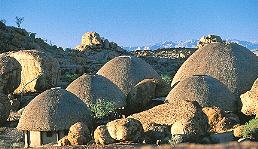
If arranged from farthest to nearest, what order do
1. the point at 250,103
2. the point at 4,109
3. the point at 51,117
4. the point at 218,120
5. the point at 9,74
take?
1. the point at 9,74
2. the point at 4,109
3. the point at 250,103
4. the point at 51,117
5. the point at 218,120

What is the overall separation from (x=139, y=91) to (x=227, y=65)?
4.23 metres

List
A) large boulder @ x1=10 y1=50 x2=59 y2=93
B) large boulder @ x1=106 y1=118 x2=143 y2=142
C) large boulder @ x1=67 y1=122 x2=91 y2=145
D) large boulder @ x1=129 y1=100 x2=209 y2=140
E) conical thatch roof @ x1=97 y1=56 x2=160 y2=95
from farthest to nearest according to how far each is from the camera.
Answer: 1. large boulder @ x1=10 y1=50 x2=59 y2=93
2. conical thatch roof @ x1=97 y1=56 x2=160 y2=95
3. large boulder @ x1=67 y1=122 x2=91 y2=145
4. large boulder @ x1=129 y1=100 x2=209 y2=140
5. large boulder @ x1=106 y1=118 x2=143 y2=142

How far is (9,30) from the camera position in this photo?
175ft

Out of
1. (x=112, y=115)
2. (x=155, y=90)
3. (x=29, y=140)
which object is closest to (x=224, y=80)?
(x=155, y=90)

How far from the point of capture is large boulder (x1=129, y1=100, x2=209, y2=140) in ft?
49.3

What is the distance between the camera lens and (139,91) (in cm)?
2184

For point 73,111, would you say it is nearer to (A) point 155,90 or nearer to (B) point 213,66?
(A) point 155,90

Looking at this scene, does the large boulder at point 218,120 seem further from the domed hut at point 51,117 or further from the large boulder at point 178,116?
the domed hut at point 51,117

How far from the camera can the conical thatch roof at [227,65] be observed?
22.0m

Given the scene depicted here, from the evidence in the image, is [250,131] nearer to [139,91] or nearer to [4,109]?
[139,91]

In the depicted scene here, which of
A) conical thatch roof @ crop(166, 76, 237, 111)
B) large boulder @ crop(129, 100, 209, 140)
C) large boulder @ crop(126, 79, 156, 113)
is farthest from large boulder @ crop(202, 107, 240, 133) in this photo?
large boulder @ crop(126, 79, 156, 113)

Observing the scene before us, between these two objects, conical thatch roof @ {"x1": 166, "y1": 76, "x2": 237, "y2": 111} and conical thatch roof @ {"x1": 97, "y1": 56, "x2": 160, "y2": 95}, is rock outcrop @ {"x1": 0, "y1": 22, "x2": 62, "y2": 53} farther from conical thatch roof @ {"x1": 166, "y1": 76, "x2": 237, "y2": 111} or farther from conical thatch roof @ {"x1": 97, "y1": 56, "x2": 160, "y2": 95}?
conical thatch roof @ {"x1": 166, "y1": 76, "x2": 237, "y2": 111}

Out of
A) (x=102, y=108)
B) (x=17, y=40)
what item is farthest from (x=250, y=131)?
(x=17, y=40)

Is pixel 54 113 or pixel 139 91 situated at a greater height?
pixel 139 91
